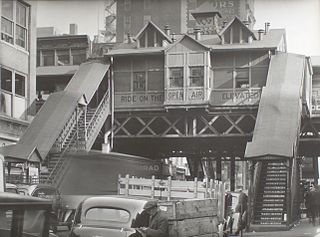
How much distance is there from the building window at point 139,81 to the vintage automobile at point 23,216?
6874mm

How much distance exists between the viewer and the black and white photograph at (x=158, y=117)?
4680mm

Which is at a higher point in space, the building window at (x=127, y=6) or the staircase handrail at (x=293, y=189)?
the building window at (x=127, y=6)

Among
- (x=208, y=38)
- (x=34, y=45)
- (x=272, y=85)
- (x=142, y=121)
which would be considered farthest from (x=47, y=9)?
(x=208, y=38)

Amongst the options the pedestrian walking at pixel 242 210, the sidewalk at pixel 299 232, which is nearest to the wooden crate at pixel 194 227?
the sidewalk at pixel 299 232

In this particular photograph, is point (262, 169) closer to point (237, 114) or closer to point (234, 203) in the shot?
point (237, 114)

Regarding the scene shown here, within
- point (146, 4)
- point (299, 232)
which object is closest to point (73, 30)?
point (146, 4)

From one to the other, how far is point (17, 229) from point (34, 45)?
548 cm

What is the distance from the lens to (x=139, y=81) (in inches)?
412

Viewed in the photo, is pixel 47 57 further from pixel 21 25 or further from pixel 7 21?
pixel 7 21

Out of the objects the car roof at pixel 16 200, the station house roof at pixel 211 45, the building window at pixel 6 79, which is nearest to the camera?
the car roof at pixel 16 200

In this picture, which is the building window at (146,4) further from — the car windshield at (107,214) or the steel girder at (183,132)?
the car windshield at (107,214)

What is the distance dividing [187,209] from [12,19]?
3862mm

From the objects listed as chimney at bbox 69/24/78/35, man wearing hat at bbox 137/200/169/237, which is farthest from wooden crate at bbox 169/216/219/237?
chimney at bbox 69/24/78/35

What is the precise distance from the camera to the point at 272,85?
27.9ft
